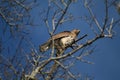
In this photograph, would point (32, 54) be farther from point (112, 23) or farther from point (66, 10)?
point (112, 23)

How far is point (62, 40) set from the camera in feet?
42.4

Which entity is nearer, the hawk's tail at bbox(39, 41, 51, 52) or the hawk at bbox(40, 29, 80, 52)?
the hawk's tail at bbox(39, 41, 51, 52)

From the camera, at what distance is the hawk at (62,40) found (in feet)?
36.4

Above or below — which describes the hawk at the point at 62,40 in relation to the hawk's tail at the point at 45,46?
below

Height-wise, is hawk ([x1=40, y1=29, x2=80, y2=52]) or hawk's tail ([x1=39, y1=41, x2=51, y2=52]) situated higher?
hawk's tail ([x1=39, y1=41, x2=51, y2=52])

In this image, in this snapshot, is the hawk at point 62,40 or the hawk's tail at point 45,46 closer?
the hawk's tail at point 45,46

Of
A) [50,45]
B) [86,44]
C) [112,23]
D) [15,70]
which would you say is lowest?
[15,70]

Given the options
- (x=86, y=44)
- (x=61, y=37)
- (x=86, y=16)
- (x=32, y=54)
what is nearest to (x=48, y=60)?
(x=32, y=54)

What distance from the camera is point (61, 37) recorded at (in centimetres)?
1298

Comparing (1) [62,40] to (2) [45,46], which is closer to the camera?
(2) [45,46]

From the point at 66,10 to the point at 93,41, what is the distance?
5.11 feet

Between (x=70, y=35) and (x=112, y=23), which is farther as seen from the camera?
(x=70, y=35)

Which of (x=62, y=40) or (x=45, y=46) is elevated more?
(x=45, y=46)

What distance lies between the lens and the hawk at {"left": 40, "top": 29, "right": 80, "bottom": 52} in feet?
36.4
